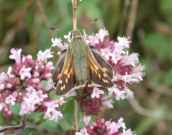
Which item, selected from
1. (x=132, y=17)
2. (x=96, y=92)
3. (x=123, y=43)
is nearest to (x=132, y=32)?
(x=132, y=17)

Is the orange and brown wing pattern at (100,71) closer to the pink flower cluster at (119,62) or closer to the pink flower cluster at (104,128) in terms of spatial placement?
the pink flower cluster at (119,62)

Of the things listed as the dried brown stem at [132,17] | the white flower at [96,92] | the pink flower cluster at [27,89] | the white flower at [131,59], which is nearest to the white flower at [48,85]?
the pink flower cluster at [27,89]

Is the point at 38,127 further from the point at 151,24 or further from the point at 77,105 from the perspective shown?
the point at 151,24

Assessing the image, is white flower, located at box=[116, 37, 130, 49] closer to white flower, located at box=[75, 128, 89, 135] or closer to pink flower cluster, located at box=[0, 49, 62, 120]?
pink flower cluster, located at box=[0, 49, 62, 120]

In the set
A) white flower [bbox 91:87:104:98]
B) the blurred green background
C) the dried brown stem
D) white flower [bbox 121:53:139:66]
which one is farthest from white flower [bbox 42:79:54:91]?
the dried brown stem

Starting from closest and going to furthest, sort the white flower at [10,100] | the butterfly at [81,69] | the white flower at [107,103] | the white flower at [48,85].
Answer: the butterfly at [81,69]
the white flower at [10,100]
the white flower at [48,85]
the white flower at [107,103]

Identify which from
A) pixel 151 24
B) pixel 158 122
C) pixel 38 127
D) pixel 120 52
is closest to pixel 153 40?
pixel 151 24
